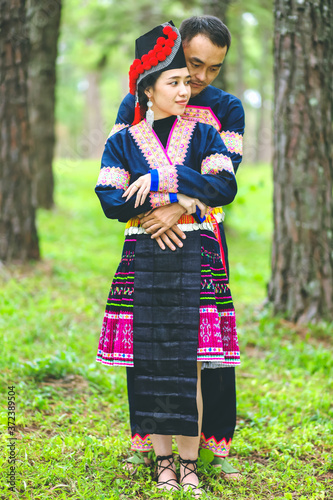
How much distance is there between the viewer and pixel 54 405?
11.5ft

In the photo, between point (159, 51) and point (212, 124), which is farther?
point (212, 124)

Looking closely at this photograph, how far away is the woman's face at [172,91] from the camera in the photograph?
2391mm

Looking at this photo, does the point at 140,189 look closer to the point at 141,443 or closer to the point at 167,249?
the point at 167,249

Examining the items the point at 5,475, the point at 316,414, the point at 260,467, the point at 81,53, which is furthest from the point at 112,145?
the point at 81,53

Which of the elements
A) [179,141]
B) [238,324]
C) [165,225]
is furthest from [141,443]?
[238,324]

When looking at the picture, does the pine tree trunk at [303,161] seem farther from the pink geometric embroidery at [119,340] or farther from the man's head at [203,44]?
the pink geometric embroidery at [119,340]

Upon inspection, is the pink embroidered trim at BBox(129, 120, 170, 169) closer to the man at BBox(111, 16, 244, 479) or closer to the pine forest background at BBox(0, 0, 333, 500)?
the man at BBox(111, 16, 244, 479)

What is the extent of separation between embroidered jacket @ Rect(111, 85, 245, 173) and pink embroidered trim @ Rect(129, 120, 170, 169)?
145 millimetres

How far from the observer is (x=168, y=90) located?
2.39 metres

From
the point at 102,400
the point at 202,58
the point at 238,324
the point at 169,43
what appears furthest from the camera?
the point at 238,324

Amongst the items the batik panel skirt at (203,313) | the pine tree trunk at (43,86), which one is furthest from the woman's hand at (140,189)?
the pine tree trunk at (43,86)

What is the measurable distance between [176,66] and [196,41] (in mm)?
171

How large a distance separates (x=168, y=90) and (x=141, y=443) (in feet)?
5.95

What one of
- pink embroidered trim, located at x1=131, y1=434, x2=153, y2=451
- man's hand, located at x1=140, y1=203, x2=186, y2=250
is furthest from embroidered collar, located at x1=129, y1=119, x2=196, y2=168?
pink embroidered trim, located at x1=131, y1=434, x2=153, y2=451
